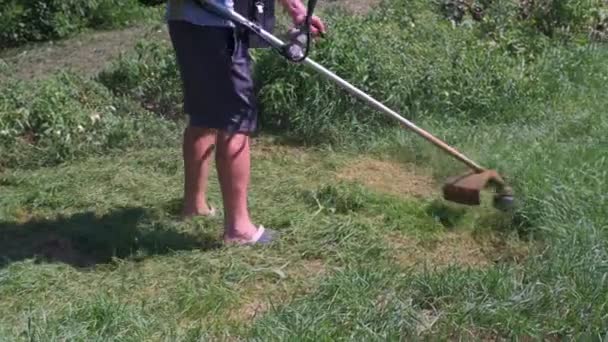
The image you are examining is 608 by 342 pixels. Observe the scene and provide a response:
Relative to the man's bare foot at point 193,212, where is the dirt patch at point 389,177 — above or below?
above

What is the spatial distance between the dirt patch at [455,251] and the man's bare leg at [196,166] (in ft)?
2.98

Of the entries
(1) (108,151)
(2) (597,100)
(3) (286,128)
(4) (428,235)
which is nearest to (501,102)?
(2) (597,100)

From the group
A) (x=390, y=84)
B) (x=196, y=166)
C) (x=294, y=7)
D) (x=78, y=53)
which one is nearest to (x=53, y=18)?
(x=78, y=53)

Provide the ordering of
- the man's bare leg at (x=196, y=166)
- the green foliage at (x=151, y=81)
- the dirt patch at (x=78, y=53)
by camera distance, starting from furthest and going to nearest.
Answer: the dirt patch at (x=78, y=53) → the green foliage at (x=151, y=81) → the man's bare leg at (x=196, y=166)

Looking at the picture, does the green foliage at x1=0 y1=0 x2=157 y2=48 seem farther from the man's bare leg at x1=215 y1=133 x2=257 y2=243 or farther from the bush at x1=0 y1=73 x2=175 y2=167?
the man's bare leg at x1=215 y1=133 x2=257 y2=243

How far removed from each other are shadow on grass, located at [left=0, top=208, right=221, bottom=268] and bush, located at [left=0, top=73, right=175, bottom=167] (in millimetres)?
949

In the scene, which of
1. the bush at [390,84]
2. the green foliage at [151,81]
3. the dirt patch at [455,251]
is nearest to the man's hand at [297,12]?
the dirt patch at [455,251]

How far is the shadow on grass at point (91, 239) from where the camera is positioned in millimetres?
4863

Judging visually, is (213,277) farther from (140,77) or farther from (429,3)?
(429,3)

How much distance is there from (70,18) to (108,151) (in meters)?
2.86

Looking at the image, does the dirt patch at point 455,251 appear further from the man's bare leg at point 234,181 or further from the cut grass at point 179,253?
the man's bare leg at point 234,181

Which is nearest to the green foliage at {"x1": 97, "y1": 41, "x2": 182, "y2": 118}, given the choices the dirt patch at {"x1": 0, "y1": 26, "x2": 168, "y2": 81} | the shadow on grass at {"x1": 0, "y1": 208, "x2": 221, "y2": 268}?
the dirt patch at {"x1": 0, "y1": 26, "x2": 168, "y2": 81}

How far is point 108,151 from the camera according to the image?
20.6 feet

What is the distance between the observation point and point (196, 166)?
5.11 meters
